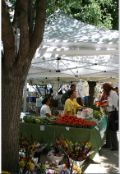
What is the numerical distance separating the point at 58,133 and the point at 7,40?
3.19 metres

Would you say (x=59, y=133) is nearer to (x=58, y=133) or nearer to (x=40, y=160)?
(x=58, y=133)

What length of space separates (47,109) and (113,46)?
2.52 metres

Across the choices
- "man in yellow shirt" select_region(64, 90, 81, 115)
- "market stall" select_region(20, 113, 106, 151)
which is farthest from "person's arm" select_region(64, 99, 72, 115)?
"market stall" select_region(20, 113, 106, 151)

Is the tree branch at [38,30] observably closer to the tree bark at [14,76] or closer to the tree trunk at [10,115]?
the tree bark at [14,76]

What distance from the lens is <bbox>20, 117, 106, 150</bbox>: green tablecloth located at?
851 centimetres

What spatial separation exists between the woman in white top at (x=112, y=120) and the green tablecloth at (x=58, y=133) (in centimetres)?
123

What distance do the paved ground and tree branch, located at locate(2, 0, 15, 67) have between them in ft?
9.38

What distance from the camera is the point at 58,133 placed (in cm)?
884

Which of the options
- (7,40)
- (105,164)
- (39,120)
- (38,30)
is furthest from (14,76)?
(105,164)

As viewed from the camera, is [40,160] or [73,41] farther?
[73,41]

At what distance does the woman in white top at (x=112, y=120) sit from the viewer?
10445mm

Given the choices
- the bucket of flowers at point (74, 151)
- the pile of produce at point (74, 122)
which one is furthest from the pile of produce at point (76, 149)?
the pile of produce at point (74, 122)

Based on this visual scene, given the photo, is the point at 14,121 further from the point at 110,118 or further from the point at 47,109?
the point at 110,118

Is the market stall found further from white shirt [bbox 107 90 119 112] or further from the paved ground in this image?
white shirt [bbox 107 90 119 112]
